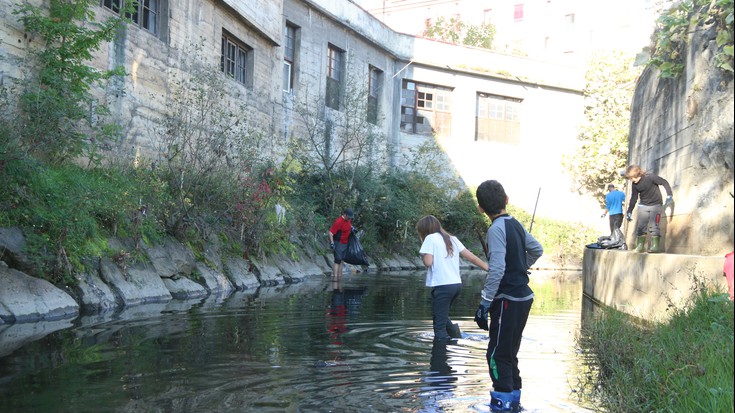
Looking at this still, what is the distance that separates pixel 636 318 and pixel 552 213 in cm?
2772

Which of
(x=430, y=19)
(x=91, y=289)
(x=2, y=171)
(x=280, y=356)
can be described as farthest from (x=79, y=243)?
(x=430, y=19)

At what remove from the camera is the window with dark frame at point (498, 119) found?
3719 centimetres

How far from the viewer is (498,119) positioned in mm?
37531

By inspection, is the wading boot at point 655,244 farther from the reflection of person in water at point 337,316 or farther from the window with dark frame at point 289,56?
the window with dark frame at point 289,56

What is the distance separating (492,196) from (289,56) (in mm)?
21780

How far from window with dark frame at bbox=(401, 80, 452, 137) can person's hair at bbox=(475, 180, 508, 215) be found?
29.6 m

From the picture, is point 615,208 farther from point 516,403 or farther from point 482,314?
point 482,314

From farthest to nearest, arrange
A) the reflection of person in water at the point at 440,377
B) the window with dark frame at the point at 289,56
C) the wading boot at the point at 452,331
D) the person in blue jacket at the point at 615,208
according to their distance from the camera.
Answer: the window with dark frame at the point at 289,56 < the person in blue jacket at the point at 615,208 < the wading boot at the point at 452,331 < the reflection of person in water at the point at 440,377

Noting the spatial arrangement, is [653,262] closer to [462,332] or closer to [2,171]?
[462,332]

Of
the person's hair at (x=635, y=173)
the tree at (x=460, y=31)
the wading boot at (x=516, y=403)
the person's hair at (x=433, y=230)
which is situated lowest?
the wading boot at (x=516, y=403)

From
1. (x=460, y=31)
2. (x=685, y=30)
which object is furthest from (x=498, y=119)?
(x=685, y=30)

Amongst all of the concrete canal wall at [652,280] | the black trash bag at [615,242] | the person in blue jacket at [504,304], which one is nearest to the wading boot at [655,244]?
the concrete canal wall at [652,280]

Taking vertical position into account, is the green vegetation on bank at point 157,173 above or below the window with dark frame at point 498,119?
below

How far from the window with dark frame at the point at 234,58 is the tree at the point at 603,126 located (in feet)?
62.4
